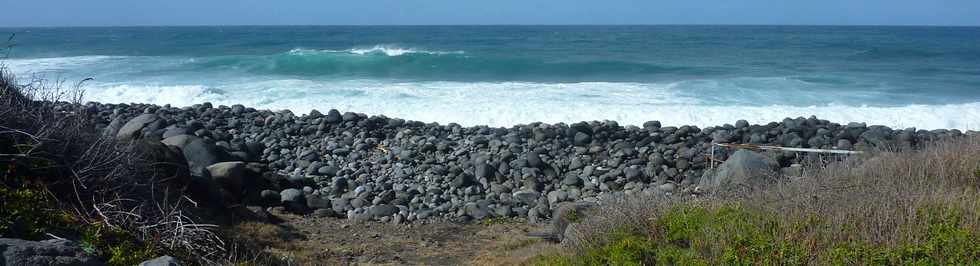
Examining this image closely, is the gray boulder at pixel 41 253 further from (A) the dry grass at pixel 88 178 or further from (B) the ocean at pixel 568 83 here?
(B) the ocean at pixel 568 83

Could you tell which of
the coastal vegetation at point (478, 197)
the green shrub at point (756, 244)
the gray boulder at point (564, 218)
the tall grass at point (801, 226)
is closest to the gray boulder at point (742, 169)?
the coastal vegetation at point (478, 197)

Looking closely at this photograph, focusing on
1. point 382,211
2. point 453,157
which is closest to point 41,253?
point 382,211

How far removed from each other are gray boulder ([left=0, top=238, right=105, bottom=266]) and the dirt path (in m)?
2.40

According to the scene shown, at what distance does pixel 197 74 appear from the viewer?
3008 centimetres

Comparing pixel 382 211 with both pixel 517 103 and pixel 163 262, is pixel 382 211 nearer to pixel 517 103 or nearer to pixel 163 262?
pixel 163 262

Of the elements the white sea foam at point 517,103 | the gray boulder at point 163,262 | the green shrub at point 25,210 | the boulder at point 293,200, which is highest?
the white sea foam at point 517,103

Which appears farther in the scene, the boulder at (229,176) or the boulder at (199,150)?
the boulder at (199,150)

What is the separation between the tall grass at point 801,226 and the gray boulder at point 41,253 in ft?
9.48

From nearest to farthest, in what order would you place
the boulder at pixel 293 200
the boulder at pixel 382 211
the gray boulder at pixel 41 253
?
the gray boulder at pixel 41 253 → the boulder at pixel 382 211 → the boulder at pixel 293 200

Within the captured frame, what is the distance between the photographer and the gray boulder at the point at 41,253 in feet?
13.0

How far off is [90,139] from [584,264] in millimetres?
3826

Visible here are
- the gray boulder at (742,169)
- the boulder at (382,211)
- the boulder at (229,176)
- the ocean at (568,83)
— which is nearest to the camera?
the gray boulder at (742,169)

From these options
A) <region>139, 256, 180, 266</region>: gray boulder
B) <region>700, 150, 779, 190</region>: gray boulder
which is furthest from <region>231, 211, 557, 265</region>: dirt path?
<region>139, 256, 180, 266</region>: gray boulder

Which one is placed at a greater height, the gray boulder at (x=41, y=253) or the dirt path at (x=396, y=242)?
the gray boulder at (x=41, y=253)
